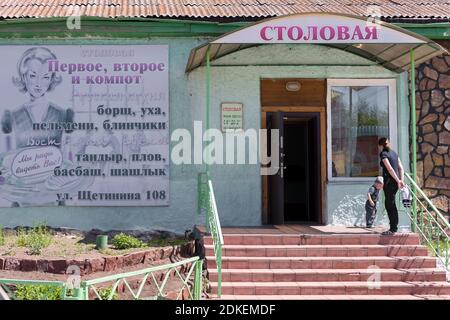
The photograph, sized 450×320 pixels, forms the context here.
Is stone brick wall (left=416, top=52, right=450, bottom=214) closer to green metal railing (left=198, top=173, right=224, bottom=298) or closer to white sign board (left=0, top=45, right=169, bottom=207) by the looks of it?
green metal railing (left=198, top=173, right=224, bottom=298)

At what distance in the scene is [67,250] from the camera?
309 inches

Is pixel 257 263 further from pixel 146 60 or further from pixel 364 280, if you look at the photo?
pixel 146 60

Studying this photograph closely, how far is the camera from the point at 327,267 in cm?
760

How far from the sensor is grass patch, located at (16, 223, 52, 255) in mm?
7736

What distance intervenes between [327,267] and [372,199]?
196 centimetres

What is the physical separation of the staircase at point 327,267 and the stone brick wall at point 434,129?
6.69 ft

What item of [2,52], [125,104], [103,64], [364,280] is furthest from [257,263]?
[2,52]

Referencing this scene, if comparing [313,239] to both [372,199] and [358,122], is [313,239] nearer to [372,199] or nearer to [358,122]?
[372,199]

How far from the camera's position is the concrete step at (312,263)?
7.54 metres

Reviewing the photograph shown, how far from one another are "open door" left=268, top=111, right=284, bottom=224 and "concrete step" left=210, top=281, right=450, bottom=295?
2.37 metres

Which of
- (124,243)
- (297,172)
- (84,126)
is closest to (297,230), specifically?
(124,243)

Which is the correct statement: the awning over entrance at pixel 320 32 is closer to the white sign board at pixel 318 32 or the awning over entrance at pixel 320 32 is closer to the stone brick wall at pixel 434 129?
the white sign board at pixel 318 32

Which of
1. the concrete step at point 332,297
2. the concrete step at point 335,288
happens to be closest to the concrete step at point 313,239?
the concrete step at point 335,288

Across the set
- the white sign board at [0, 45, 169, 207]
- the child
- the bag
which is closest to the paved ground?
the child
